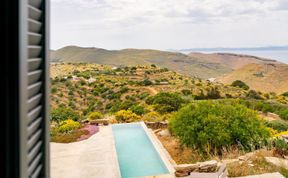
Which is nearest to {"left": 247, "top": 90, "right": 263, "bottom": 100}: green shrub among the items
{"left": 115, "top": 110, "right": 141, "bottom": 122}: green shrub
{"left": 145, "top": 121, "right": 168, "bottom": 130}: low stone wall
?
{"left": 115, "top": 110, "right": 141, "bottom": 122}: green shrub

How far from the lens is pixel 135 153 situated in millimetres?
6691

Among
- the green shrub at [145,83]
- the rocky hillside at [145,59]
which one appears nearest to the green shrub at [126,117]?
the green shrub at [145,83]

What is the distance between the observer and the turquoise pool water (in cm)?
565

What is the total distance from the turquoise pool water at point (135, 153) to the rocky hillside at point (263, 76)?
11578 millimetres

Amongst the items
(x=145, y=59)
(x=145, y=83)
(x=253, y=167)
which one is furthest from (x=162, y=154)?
(x=145, y=59)

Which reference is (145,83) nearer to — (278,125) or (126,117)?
(126,117)

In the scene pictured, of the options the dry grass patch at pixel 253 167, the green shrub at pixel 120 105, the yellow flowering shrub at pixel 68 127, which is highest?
the dry grass patch at pixel 253 167

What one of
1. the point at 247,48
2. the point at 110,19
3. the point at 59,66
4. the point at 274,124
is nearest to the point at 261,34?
the point at 247,48

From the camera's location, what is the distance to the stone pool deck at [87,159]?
5.19 m

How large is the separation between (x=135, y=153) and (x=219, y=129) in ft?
5.44

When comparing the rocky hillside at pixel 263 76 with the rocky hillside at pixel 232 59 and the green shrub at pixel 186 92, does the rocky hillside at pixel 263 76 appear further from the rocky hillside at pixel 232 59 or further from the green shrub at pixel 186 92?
the green shrub at pixel 186 92

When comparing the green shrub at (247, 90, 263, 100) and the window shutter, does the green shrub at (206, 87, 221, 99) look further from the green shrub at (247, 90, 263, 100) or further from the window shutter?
the window shutter
